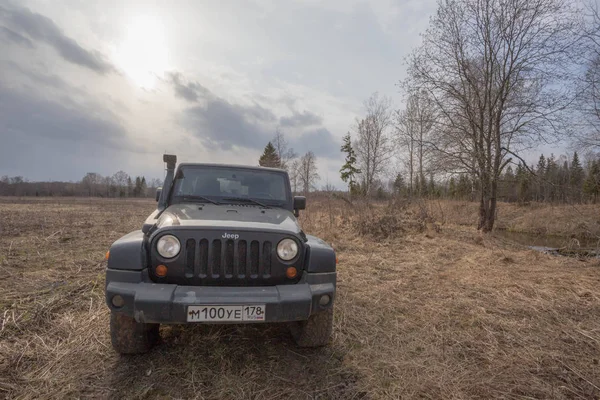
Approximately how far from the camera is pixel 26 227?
11.5 meters

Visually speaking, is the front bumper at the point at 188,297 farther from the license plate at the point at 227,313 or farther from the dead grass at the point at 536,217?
the dead grass at the point at 536,217

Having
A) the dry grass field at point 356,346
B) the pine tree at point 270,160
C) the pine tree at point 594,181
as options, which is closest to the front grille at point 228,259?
the dry grass field at point 356,346

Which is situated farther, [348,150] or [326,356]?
[348,150]

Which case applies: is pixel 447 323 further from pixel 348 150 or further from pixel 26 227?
pixel 348 150

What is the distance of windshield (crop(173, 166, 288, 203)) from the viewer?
380 centimetres

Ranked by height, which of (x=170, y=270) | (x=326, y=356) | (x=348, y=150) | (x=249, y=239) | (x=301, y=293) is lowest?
(x=326, y=356)

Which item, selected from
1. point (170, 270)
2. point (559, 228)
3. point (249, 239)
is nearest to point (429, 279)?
point (249, 239)

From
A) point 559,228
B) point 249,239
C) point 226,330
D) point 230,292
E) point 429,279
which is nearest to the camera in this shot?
point 230,292

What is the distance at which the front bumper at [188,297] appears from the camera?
2.30 metres

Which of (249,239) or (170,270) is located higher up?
(249,239)

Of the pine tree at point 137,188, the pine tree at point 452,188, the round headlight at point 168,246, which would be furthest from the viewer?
the pine tree at point 137,188

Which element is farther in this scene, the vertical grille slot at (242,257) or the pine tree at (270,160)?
the pine tree at (270,160)

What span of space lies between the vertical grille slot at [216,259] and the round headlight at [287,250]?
1.62 feet

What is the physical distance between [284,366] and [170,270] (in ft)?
4.10
